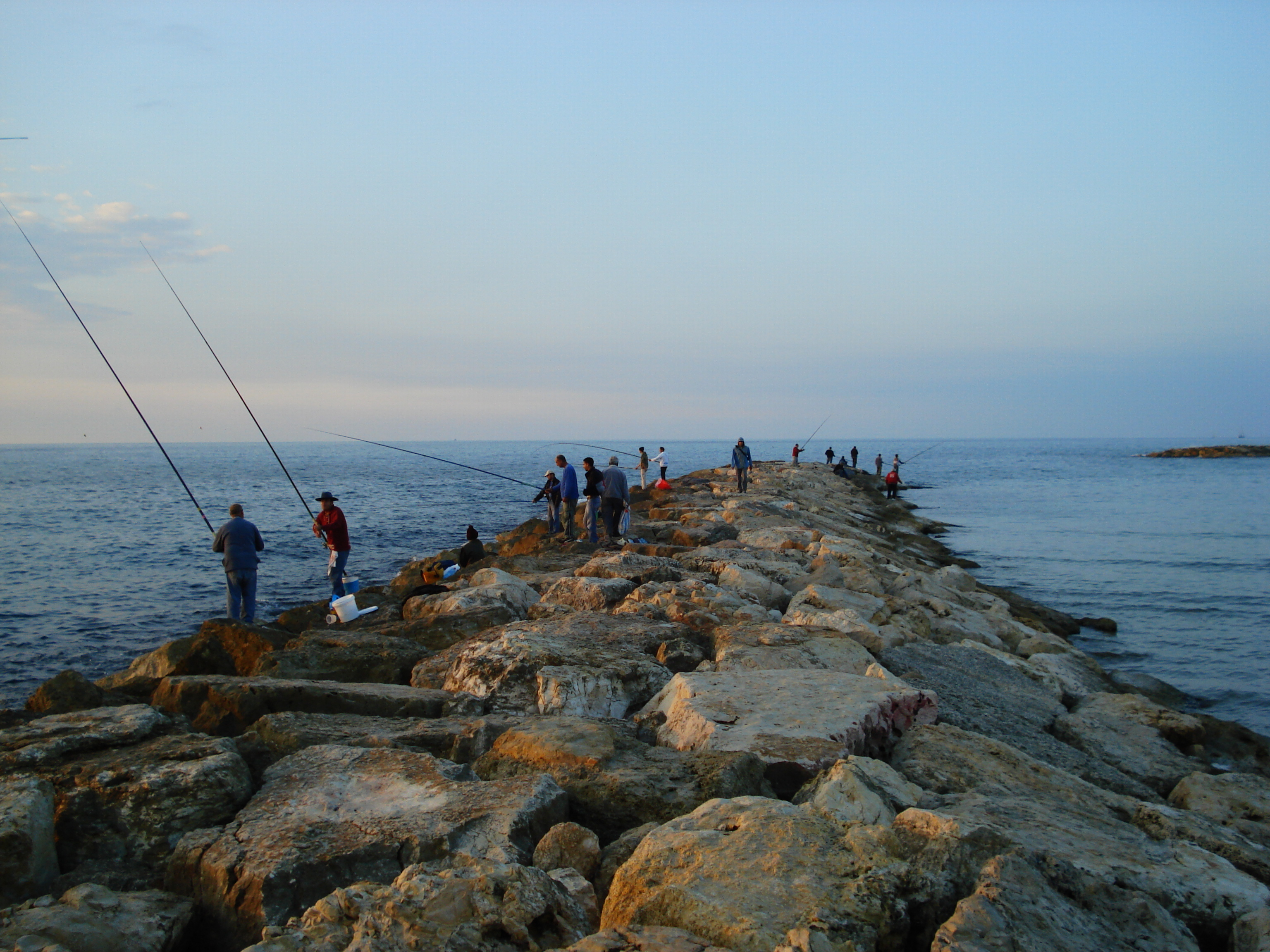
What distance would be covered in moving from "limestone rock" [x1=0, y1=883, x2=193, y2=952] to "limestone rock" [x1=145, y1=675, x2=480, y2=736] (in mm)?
1838

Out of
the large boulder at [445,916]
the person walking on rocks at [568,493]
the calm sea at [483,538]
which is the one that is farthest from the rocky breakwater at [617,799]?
the person walking on rocks at [568,493]

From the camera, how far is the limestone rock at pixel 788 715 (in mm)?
3781

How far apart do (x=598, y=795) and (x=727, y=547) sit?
24.4 ft

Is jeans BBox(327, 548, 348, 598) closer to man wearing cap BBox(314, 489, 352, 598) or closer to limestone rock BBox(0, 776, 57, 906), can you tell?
man wearing cap BBox(314, 489, 352, 598)

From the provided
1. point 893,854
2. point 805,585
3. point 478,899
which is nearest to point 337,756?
point 478,899

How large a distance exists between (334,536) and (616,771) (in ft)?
22.0

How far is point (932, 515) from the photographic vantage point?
1196 inches

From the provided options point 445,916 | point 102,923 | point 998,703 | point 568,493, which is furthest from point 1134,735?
point 568,493

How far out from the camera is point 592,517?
1279 cm

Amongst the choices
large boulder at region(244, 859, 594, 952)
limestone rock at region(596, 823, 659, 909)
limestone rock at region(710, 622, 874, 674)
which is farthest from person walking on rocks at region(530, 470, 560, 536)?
large boulder at region(244, 859, 594, 952)

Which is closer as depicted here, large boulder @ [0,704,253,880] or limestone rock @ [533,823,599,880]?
limestone rock @ [533,823,599,880]

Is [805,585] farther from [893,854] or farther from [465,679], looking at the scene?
[893,854]

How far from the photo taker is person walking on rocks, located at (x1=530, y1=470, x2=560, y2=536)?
13.7m

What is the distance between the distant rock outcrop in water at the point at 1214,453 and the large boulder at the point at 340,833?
102581 millimetres
